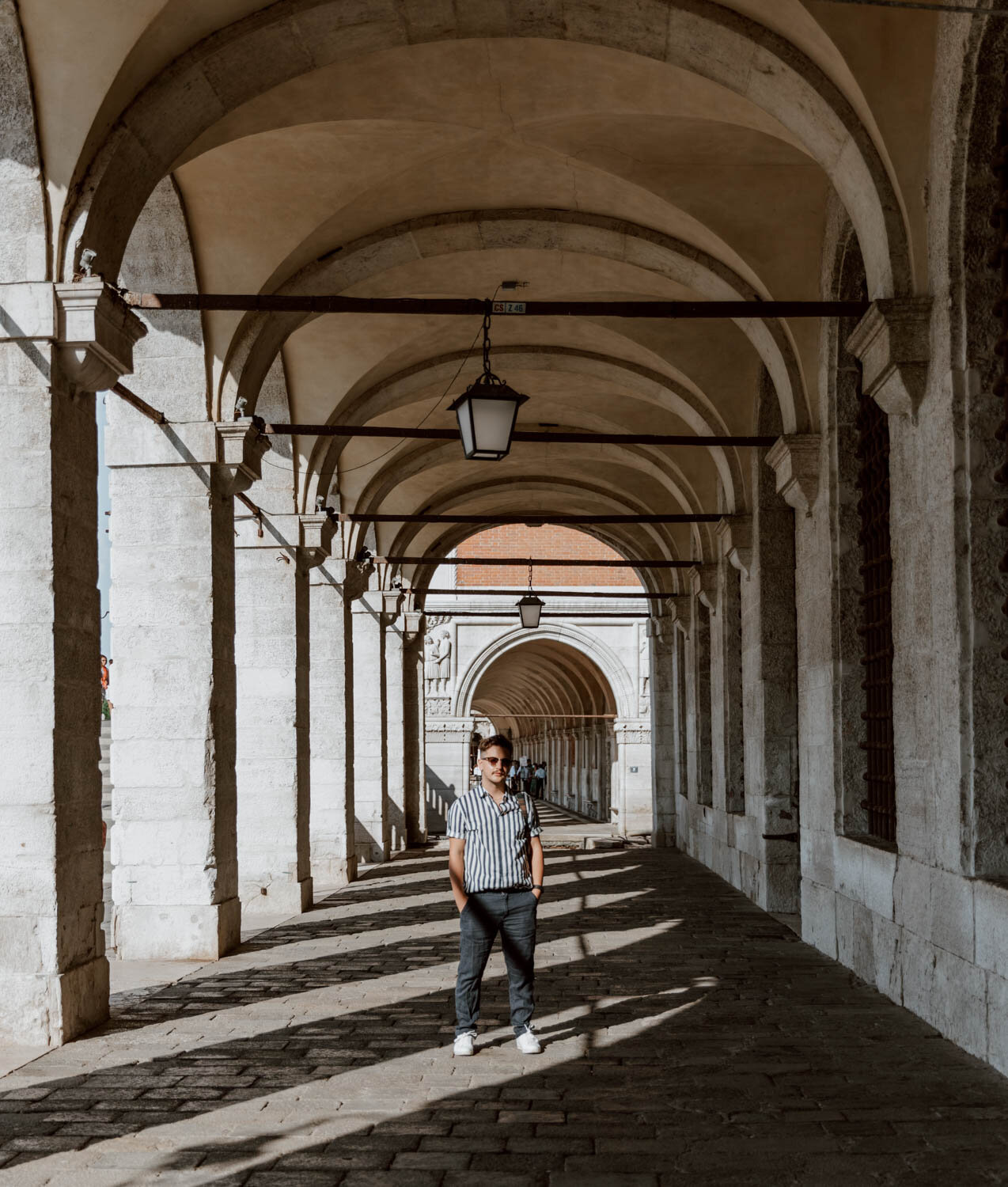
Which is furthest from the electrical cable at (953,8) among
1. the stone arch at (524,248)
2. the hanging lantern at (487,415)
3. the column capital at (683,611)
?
the column capital at (683,611)

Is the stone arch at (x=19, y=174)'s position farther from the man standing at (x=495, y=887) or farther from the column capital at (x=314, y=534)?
the column capital at (x=314, y=534)

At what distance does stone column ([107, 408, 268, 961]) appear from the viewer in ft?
30.7

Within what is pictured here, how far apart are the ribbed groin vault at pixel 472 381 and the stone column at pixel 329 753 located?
0.04m

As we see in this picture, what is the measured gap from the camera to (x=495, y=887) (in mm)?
5891

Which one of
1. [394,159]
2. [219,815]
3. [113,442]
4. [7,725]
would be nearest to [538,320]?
[394,159]

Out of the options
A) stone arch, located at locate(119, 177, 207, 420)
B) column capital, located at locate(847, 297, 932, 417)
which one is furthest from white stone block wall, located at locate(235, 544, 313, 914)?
column capital, located at locate(847, 297, 932, 417)

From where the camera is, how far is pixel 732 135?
934cm

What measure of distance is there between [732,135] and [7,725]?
6.06 metres

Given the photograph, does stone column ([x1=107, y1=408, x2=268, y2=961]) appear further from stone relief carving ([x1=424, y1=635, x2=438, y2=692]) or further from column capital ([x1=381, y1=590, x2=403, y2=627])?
stone relief carving ([x1=424, y1=635, x2=438, y2=692])

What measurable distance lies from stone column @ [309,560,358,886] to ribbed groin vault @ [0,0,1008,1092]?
0.15ft

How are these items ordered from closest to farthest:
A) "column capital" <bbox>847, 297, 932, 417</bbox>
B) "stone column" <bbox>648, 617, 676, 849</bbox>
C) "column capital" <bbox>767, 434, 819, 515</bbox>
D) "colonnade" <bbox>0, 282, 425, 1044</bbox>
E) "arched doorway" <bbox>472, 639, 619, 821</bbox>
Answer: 1. "colonnade" <bbox>0, 282, 425, 1044</bbox>
2. "column capital" <bbox>847, 297, 932, 417</bbox>
3. "column capital" <bbox>767, 434, 819, 515</bbox>
4. "stone column" <bbox>648, 617, 676, 849</bbox>
5. "arched doorway" <bbox>472, 639, 619, 821</bbox>

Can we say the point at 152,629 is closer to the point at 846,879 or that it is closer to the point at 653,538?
the point at 846,879

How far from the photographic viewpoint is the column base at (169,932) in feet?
30.5

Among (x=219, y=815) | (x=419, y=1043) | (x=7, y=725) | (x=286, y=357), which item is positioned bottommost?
(x=419, y=1043)
